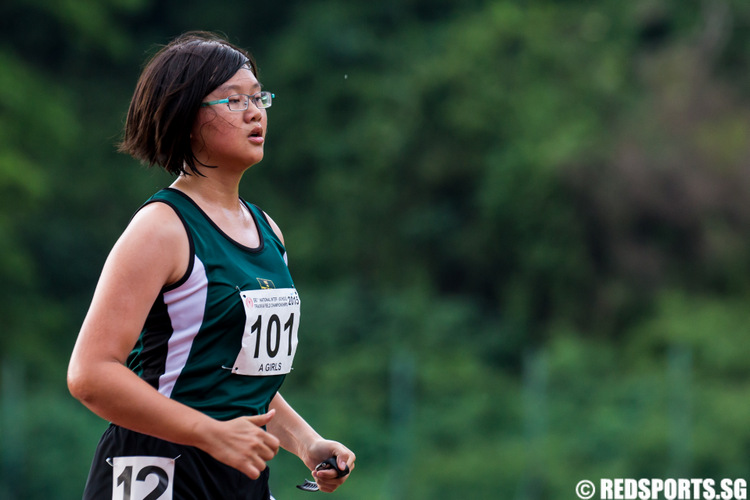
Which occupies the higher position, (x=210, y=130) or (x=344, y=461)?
(x=210, y=130)

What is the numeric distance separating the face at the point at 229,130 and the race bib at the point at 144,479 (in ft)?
2.31

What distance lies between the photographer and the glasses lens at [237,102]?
7.65 feet

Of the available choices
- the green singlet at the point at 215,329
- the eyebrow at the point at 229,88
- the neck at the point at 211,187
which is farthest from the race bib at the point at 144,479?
the eyebrow at the point at 229,88

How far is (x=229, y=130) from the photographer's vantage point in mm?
2318

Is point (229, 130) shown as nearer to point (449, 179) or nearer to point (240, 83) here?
point (240, 83)

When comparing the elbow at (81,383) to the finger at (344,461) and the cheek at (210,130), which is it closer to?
the cheek at (210,130)

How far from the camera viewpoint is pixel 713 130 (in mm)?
15430
